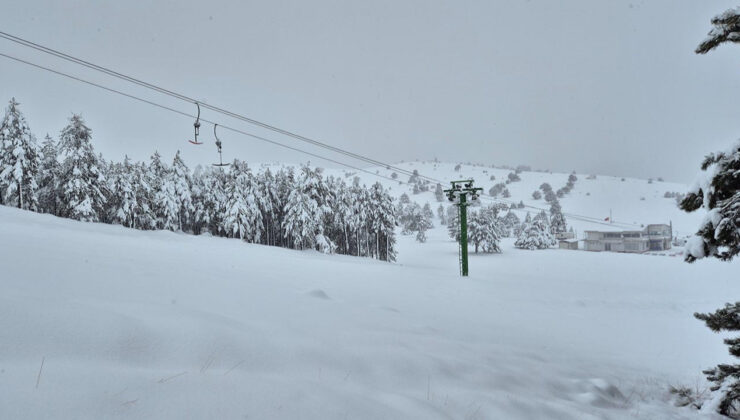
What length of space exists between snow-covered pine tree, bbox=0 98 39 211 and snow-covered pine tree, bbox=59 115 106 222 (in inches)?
149

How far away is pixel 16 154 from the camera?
33.6 metres

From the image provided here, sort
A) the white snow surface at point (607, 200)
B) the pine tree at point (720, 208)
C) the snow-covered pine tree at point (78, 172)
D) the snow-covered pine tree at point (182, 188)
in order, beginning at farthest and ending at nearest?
the white snow surface at point (607, 200), the snow-covered pine tree at point (182, 188), the snow-covered pine tree at point (78, 172), the pine tree at point (720, 208)

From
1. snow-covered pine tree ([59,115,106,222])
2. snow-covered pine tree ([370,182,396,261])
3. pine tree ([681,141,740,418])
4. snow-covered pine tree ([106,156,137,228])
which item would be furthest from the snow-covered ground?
snow-covered pine tree ([370,182,396,261])

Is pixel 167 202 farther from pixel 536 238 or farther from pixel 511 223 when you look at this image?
pixel 511 223

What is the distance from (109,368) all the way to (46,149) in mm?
57106

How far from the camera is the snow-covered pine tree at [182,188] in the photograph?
144 ft

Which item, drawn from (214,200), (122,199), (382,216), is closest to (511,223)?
(382,216)

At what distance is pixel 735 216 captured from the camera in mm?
3230

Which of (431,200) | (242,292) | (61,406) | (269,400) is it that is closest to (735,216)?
(269,400)

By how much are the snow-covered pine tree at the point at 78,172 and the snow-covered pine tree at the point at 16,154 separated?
379cm

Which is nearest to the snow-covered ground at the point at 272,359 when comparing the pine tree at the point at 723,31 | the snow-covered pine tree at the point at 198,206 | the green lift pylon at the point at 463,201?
the pine tree at the point at 723,31

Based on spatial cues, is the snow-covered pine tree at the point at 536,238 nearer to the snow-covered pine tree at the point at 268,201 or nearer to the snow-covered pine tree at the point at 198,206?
the snow-covered pine tree at the point at 268,201

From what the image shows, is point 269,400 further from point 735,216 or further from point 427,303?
point 427,303

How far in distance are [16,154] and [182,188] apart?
50.2 feet
